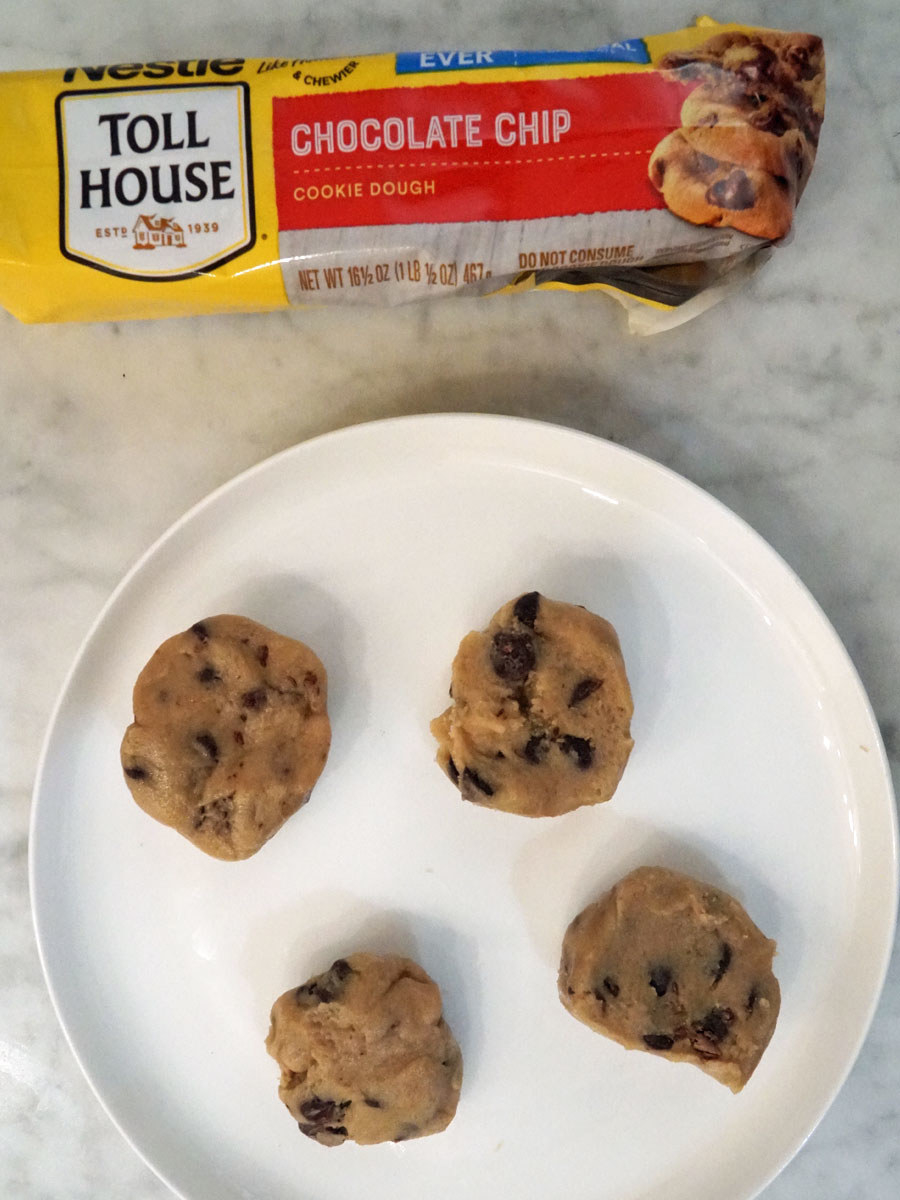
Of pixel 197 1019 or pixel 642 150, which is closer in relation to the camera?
pixel 642 150

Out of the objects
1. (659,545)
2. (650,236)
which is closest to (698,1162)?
(659,545)

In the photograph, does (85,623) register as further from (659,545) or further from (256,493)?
(659,545)

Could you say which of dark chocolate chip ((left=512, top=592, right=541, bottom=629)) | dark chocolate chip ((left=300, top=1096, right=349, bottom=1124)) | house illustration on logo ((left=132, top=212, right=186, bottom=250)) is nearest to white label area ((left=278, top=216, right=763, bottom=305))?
A: house illustration on logo ((left=132, top=212, right=186, bottom=250))

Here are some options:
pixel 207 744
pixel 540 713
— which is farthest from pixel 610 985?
pixel 207 744

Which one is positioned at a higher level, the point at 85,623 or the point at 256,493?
the point at 256,493

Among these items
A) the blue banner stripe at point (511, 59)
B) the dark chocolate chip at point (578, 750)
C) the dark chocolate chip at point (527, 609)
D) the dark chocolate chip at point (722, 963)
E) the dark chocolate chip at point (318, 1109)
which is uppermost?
the blue banner stripe at point (511, 59)

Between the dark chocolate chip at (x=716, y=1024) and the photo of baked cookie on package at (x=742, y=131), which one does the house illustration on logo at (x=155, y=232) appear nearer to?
the photo of baked cookie on package at (x=742, y=131)

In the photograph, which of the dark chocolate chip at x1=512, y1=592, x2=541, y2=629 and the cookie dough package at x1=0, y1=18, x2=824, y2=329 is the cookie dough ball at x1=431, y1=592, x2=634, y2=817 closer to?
the dark chocolate chip at x1=512, y1=592, x2=541, y2=629

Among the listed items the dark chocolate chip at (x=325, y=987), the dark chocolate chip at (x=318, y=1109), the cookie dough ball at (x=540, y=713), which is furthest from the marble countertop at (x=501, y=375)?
the dark chocolate chip at (x=318, y=1109)
